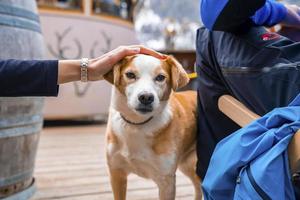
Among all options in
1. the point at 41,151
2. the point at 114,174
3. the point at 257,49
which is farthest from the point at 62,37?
the point at 257,49

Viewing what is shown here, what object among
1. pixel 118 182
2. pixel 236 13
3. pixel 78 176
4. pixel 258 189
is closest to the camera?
pixel 258 189

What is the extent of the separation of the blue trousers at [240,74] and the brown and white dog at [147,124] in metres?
0.08

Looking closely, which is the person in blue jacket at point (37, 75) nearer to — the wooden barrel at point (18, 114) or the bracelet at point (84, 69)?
the bracelet at point (84, 69)

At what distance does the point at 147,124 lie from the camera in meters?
1.20

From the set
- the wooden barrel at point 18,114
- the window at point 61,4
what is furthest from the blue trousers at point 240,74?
the window at point 61,4

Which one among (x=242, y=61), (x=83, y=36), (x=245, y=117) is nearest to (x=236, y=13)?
(x=242, y=61)

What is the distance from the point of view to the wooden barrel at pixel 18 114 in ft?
4.22

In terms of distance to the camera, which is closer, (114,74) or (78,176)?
(114,74)

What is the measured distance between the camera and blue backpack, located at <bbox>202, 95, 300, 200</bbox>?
68cm

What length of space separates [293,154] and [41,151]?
82.4 inches

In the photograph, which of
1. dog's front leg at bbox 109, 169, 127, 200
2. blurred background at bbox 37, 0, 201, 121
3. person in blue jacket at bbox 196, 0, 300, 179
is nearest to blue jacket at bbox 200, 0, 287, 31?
person in blue jacket at bbox 196, 0, 300, 179

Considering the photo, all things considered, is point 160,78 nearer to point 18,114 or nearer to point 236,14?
point 236,14

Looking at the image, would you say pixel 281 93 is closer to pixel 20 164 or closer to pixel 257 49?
pixel 257 49

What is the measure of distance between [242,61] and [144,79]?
286mm
